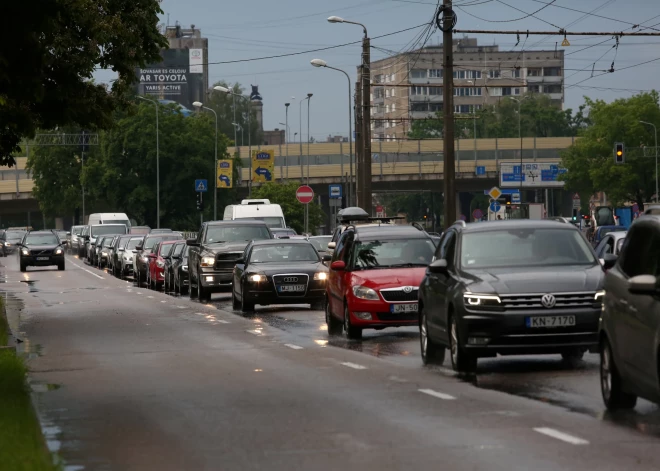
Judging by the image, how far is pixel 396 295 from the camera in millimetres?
21391

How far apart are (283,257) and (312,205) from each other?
201 feet

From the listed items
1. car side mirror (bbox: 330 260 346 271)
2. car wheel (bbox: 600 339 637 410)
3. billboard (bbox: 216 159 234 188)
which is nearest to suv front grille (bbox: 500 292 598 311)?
car wheel (bbox: 600 339 637 410)

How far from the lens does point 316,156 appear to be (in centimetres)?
14125

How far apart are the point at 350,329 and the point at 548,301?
674 centimetres

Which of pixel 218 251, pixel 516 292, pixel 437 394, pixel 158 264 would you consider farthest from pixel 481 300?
pixel 158 264

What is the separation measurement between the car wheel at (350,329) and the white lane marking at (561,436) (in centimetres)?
1098

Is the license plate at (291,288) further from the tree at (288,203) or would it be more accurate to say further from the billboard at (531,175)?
the billboard at (531,175)

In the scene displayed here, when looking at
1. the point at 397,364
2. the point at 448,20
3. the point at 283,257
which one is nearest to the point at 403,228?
the point at 397,364

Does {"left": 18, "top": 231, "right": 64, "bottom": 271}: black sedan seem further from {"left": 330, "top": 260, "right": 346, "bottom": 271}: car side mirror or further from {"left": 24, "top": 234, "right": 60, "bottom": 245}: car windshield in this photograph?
{"left": 330, "top": 260, "right": 346, "bottom": 271}: car side mirror

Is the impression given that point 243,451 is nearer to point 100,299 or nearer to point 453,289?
point 453,289

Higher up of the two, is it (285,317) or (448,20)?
(448,20)

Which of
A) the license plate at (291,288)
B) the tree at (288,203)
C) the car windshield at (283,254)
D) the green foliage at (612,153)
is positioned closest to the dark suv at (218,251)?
the car windshield at (283,254)

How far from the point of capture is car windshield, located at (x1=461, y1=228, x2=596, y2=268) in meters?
16.2

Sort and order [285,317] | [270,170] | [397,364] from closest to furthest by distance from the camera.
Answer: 1. [397,364]
2. [285,317]
3. [270,170]
